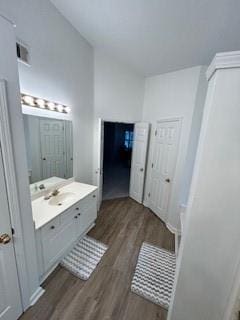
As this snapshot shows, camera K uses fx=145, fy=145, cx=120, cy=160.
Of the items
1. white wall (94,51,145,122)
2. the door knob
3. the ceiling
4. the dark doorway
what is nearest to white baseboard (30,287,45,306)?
the door knob

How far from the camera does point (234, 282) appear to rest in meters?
0.96

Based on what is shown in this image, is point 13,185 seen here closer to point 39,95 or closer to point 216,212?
point 39,95

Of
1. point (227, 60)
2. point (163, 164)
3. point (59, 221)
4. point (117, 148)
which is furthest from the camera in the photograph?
point (117, 148)

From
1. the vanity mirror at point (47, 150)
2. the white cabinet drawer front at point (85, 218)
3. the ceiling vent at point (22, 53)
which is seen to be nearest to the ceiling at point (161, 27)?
the ceiling vent at point (22, 53)

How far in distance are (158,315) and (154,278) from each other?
0.38m

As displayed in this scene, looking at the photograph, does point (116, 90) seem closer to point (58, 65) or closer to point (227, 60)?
point (58, 65)

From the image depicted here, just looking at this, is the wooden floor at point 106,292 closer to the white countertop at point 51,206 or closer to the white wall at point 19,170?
the white wall at point 19,170

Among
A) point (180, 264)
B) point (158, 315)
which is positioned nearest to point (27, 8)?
point (180, 264)

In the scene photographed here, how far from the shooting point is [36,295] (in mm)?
1584

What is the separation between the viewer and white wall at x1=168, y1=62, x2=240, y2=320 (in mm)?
855

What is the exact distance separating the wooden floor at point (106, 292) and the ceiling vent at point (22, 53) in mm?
2567

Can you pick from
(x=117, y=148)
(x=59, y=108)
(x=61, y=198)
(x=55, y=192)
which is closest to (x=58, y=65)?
(x=59, y=108)

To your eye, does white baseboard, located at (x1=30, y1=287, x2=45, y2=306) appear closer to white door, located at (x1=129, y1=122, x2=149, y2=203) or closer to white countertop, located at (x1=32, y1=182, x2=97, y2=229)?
white countertop, located at (x1=32, y1=182, x2=97, y2=229)

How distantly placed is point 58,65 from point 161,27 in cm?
146
